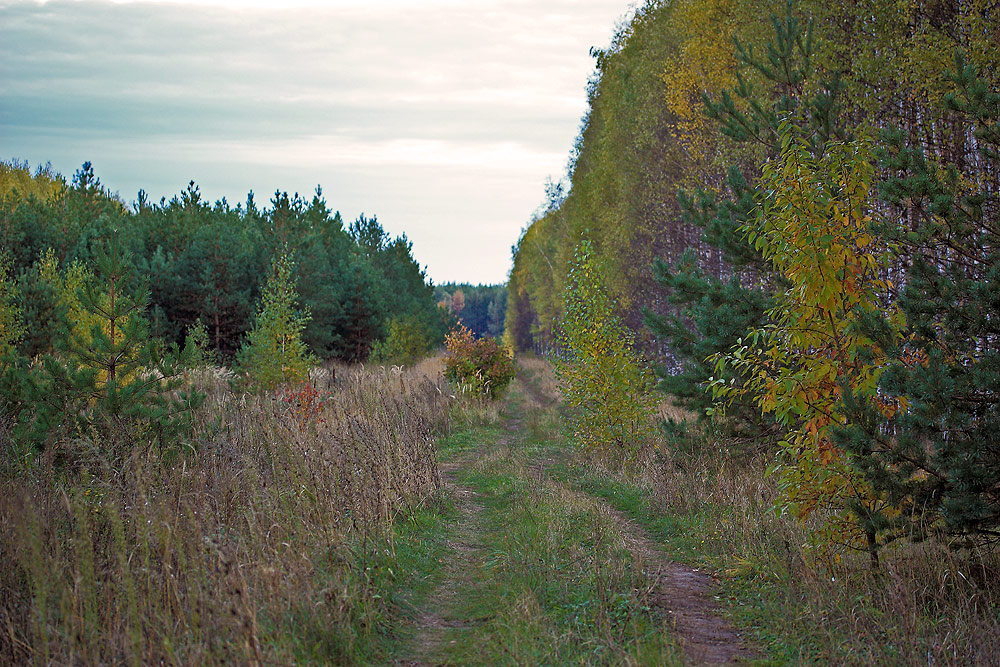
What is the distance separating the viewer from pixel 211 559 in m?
4.85

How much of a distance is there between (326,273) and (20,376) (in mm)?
28359

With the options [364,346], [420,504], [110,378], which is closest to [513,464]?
[420,504]

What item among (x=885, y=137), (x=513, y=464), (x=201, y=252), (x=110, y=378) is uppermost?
(x=201, y=252)

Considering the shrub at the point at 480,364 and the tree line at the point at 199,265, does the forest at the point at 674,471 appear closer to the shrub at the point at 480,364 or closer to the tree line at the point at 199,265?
the shrub at the point at 480,364

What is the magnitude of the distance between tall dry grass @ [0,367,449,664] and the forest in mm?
33

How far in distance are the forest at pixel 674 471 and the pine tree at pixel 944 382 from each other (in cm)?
2

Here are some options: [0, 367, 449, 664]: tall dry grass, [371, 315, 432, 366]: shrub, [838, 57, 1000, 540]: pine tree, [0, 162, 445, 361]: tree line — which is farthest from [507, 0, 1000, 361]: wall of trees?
[0, 162, 445, 361]: tree line

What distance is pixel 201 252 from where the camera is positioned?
3031cm

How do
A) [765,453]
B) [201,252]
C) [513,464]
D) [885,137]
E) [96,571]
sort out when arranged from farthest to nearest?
[201,252], [513,464], [765,453], [885,137], [96,571]

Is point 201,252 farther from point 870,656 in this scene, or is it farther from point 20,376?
point 870,656

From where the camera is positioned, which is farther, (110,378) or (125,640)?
(110,378)

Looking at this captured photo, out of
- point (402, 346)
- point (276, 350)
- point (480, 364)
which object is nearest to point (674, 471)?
point (276, 350)

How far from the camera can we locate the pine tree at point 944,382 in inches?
180

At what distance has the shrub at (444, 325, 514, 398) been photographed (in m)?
22.0
